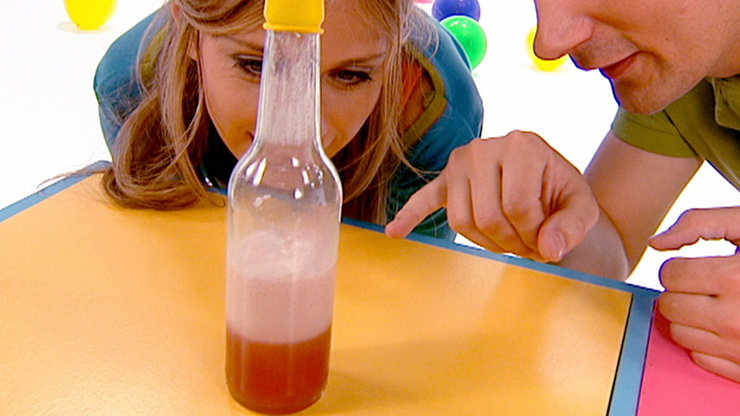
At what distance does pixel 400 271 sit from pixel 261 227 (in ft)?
0.91

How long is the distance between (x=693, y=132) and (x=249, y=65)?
620mm

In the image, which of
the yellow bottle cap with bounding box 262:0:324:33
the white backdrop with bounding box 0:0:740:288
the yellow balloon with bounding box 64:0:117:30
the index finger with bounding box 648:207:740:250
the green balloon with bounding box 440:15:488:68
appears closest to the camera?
the yellow bottle cap with bounding box 262:0:324:33

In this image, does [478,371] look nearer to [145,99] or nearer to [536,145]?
[536,145]

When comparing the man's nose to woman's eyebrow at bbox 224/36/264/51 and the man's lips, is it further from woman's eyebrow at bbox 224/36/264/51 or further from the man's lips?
woman's eyebrow at bbox 224/36/264/51

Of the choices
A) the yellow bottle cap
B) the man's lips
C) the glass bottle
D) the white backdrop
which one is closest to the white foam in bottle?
the glass bottle

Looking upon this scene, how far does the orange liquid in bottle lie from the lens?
0.49 metres

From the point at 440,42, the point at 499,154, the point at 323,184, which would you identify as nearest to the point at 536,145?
the point at 499,154

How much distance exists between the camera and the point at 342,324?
0.63 m

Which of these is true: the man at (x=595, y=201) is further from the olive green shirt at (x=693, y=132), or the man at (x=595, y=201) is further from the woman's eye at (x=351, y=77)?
the woman's eye at (x=351, y=77)

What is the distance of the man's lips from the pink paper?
320mm

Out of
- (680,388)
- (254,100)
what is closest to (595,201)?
(680,388)

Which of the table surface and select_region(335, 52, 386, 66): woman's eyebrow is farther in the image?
select_region(335, 52, 386, 66): woman's eyebrow

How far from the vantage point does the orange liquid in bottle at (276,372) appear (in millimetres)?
487

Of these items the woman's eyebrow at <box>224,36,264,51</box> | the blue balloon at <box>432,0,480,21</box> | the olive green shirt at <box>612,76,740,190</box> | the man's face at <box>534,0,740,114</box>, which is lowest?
the olive green shirt at <box>612,76,740,190</box>
